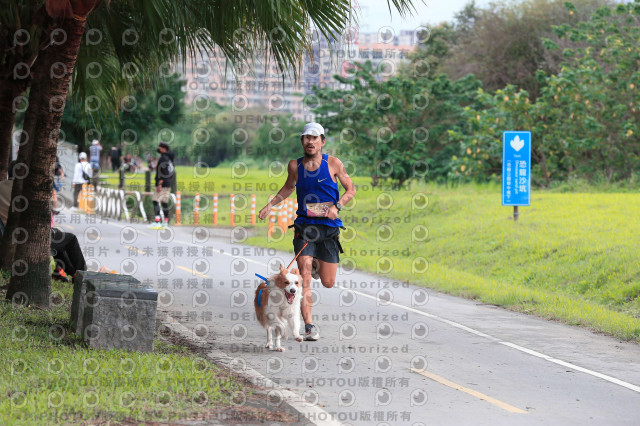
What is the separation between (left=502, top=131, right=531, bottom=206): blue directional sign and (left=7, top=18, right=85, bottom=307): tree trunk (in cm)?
1250

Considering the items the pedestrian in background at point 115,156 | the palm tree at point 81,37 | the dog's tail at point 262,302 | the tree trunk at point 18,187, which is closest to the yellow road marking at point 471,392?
the dog's tail at point 262,302

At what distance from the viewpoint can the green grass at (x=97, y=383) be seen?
6.43 meters

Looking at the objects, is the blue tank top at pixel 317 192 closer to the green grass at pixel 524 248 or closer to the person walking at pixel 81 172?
the green grass at pixel 524 248

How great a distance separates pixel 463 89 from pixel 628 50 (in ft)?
35.4

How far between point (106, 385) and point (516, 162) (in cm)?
1580

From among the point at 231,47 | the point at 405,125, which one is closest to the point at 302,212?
the point at 231,47

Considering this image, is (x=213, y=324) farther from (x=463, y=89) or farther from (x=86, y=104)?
(x=463, y=89)

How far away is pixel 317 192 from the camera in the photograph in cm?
1002

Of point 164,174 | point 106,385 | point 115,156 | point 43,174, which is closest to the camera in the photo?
point 106,385

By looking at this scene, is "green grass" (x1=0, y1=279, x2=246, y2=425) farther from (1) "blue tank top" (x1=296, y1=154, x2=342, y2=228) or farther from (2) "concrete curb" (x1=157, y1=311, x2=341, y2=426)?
(1) "blue tank top" (x1=296, y1=154, x2=342, y2=228)

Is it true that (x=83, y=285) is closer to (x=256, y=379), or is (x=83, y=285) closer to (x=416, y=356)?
(x=256, y=379)

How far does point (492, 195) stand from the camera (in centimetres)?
2997

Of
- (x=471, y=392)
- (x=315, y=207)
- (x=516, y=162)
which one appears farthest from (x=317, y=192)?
(x=516, y=162)

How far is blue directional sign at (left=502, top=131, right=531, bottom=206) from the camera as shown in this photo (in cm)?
2145
